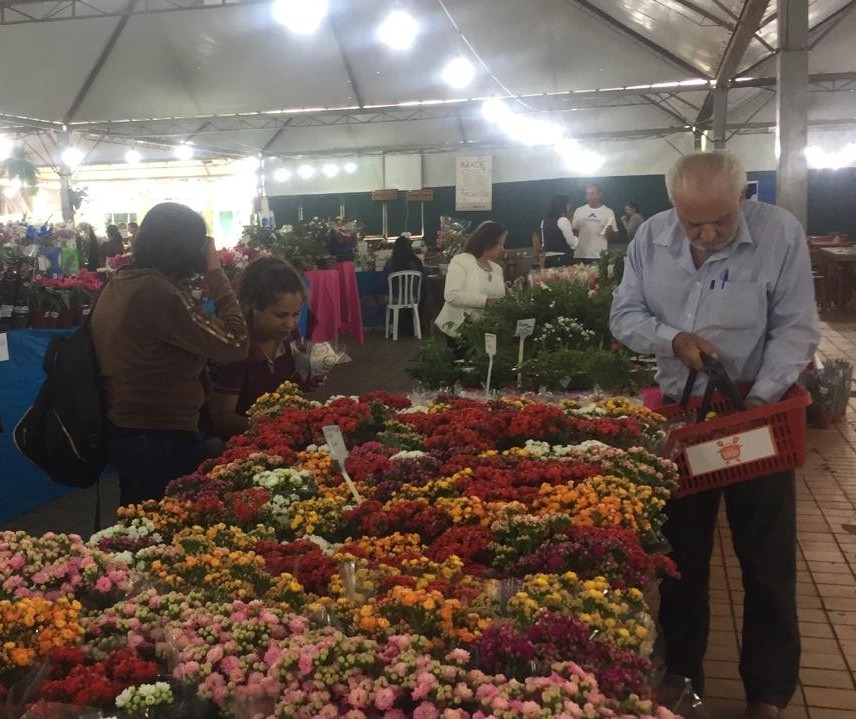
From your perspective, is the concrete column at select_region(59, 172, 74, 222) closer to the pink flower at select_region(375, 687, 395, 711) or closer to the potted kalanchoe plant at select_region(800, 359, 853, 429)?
the potted kalanchoe plant at select_region(800, 359, 853, 429)

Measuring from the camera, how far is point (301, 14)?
12078 mm

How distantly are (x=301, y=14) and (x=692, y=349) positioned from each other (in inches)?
438

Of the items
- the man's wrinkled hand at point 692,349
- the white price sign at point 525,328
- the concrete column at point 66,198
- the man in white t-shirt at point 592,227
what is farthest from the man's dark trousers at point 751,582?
the concrete column at point 66,198

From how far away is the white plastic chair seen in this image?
1173cm

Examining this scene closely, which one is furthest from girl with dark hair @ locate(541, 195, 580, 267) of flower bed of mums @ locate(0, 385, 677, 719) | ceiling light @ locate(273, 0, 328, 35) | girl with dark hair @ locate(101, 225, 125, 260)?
flower bed of mums @ locate(0, 385, 677, 719)

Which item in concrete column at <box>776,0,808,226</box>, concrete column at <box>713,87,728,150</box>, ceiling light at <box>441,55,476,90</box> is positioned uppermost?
ceiling light at <box>441,55,476,90</box>

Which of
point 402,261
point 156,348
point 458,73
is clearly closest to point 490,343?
point 156,348

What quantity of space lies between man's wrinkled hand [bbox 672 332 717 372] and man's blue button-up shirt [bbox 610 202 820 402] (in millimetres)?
41

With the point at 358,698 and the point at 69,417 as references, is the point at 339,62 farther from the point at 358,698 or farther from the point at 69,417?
the point at 358,698

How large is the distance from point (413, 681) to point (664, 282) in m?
1.68

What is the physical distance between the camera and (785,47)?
619 centimetres

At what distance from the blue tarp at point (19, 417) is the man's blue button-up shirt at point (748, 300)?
370cm

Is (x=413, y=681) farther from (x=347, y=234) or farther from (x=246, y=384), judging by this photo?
(x=347, y=234)

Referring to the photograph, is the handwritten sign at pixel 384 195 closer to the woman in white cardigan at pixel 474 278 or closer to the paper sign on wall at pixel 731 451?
the woman in white cardigan at pixel 474 278
